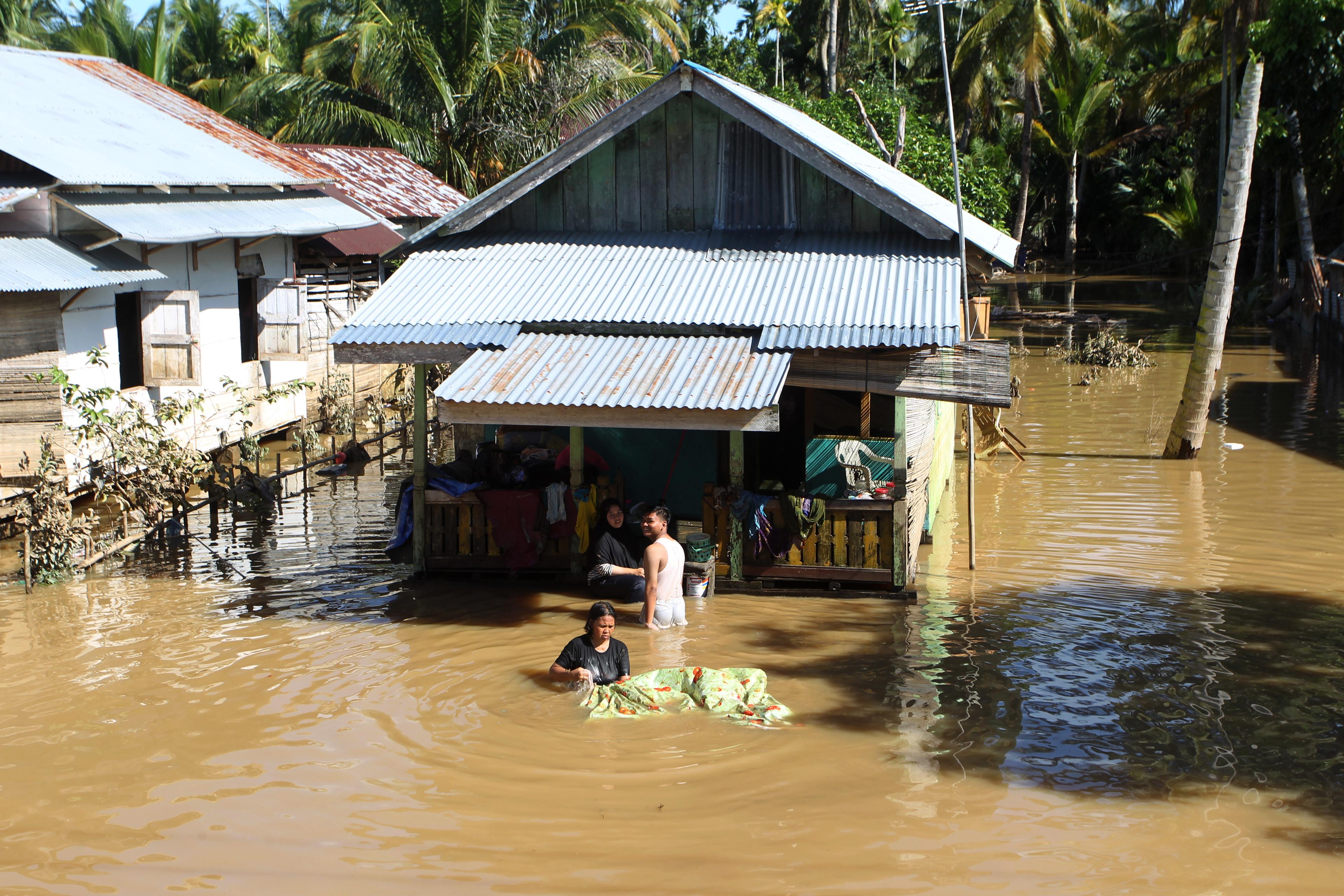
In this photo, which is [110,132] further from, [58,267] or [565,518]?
[565,518]

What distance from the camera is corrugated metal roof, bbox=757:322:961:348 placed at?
980 cm

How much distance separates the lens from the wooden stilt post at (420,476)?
1102cm

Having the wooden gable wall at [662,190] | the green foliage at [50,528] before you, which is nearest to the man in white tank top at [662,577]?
the wooden gable wall at [662,190]

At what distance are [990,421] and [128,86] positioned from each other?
46.2 ft

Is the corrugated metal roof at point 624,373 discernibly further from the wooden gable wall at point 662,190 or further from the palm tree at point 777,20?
the palm tree at point 777,20

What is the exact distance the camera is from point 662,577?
385 inches

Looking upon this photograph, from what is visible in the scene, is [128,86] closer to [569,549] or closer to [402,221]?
[402,221]

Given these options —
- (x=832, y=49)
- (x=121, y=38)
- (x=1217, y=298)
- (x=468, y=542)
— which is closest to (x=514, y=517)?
(x=468, y=542)

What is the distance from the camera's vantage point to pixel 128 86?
61.0ft

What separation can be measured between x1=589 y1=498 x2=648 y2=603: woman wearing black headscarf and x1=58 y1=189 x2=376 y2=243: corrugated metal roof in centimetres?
653

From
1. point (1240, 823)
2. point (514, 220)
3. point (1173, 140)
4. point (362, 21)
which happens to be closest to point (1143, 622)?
point (1240, 823)

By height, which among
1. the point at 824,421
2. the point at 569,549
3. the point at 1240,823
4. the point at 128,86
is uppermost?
the point at 128,86

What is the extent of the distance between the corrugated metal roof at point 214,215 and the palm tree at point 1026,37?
78.6 ft

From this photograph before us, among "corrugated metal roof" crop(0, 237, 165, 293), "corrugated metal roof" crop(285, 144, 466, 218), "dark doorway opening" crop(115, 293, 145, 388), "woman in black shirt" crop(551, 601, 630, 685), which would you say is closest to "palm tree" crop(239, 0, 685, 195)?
"corrugated metal roof" crop(285, 144, 466, 218)
